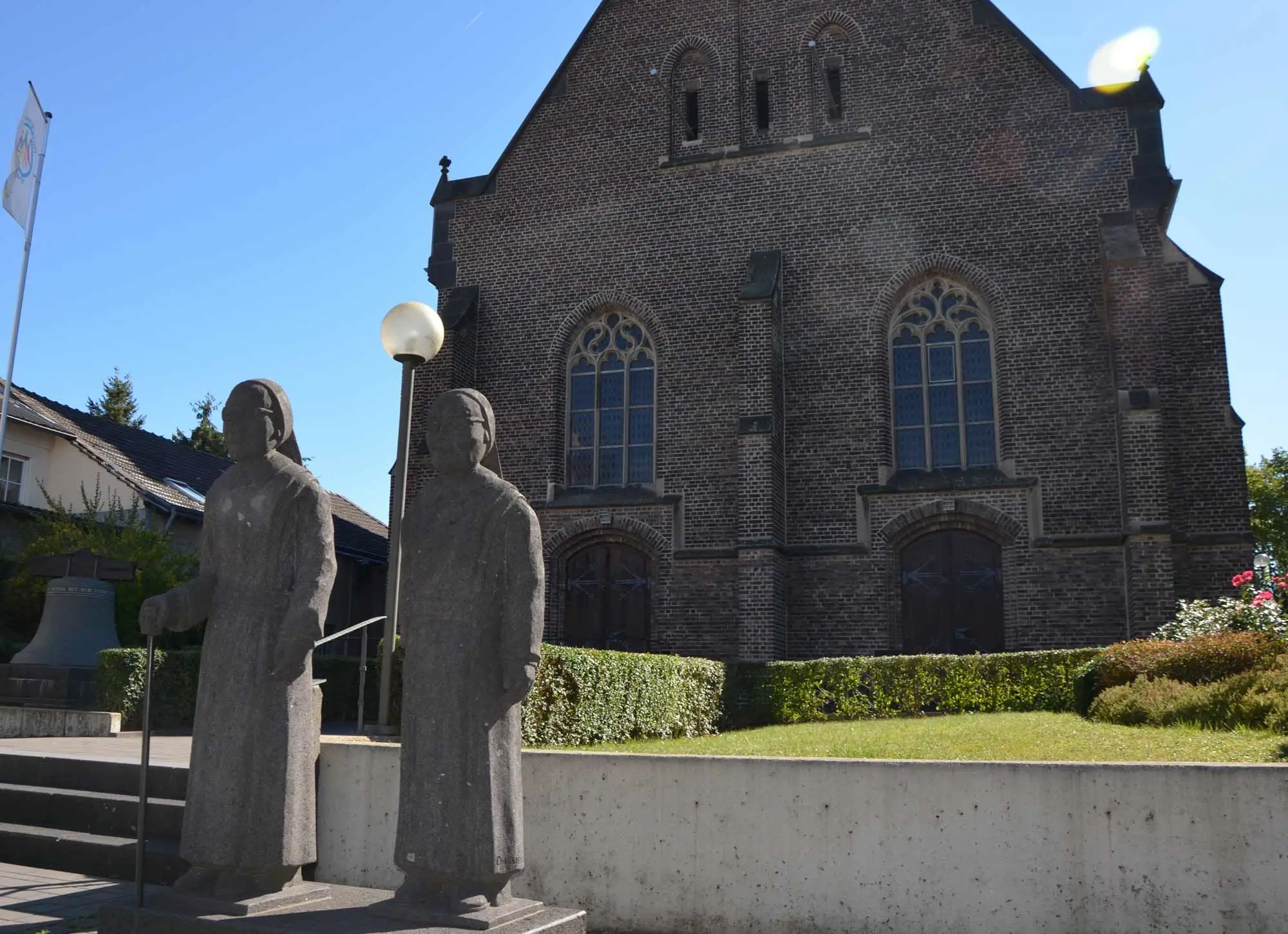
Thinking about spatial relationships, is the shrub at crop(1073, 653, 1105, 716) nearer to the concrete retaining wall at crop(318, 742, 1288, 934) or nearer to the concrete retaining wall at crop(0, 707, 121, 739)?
the concrete retaining wall at crop(318, 742, 1288, 934)

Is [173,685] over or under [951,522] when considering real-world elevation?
under

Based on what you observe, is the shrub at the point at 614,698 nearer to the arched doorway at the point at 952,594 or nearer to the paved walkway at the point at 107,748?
the paved walkway at the point at 107,748

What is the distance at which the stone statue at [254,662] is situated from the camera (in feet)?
15.3

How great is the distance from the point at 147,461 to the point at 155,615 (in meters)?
21.4

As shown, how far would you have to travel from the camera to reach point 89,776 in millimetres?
8016

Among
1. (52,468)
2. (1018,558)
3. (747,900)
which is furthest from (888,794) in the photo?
(52,468)

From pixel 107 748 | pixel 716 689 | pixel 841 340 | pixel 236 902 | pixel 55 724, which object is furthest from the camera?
pixel 841 340

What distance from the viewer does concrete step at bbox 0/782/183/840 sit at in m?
7.30

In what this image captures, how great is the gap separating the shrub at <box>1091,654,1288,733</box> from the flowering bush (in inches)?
67.1

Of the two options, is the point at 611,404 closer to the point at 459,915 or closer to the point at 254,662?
the point at 254,662

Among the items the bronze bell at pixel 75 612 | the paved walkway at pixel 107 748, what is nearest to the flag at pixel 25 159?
the bronze bell at pixel 75 612

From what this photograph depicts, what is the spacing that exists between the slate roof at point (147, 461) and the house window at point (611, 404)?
16.6ft

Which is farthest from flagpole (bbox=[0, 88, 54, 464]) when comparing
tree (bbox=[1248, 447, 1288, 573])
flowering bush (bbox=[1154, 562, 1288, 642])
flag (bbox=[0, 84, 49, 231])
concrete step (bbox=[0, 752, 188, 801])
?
tree (bbox=[1248, 447, 1288, 573])

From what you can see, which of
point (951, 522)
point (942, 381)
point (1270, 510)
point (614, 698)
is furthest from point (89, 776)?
point (1270, 510)
